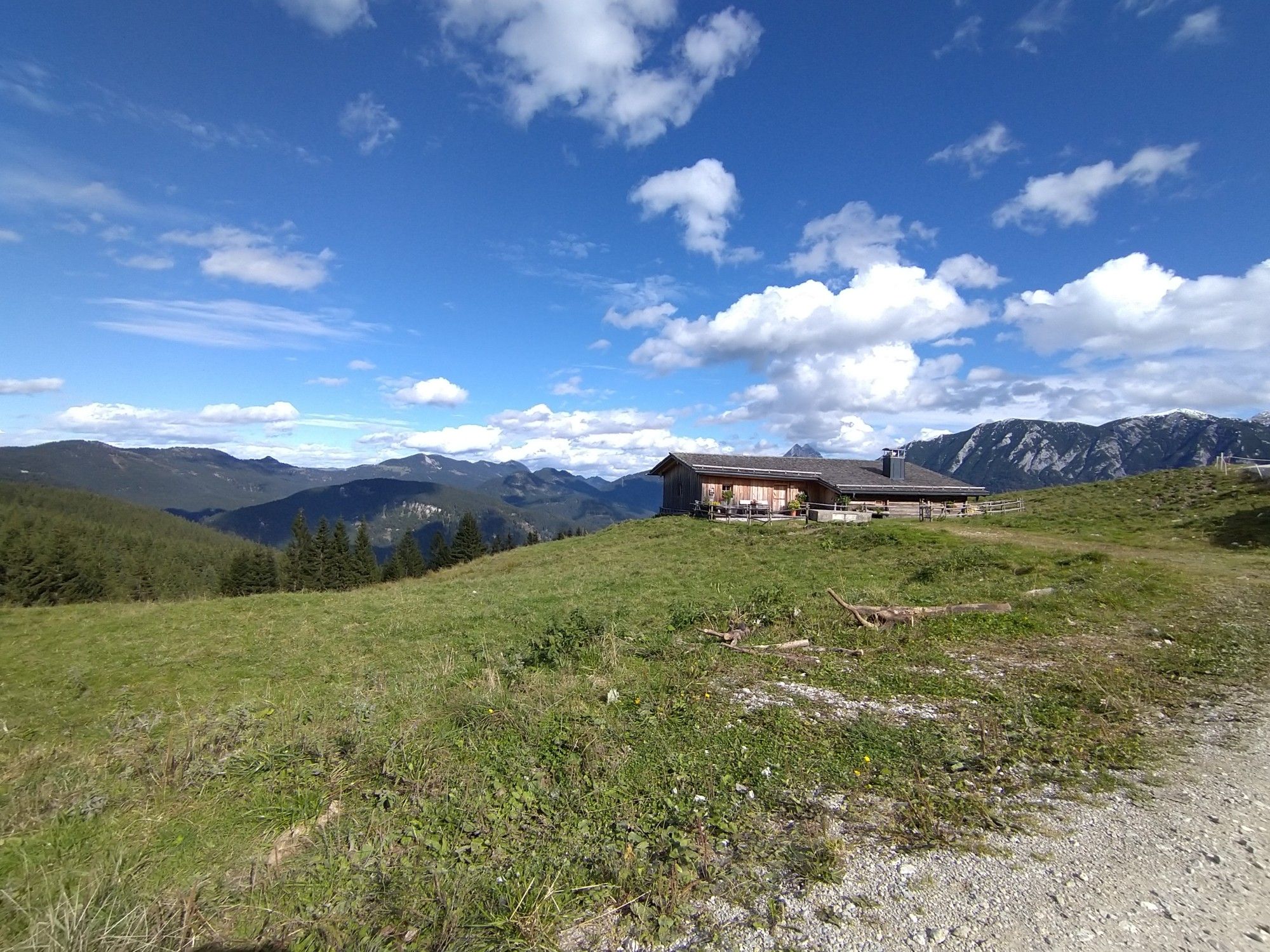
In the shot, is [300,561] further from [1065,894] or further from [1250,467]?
[1250,467]

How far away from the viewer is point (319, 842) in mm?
5059

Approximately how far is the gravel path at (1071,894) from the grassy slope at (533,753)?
17.8 inches

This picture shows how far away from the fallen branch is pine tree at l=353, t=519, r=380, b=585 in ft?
227

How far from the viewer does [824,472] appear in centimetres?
4522

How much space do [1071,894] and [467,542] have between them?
A: 2922 inches

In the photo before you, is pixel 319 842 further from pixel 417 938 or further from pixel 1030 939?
pixel 1030 939

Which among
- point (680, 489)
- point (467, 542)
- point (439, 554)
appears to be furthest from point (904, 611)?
point (439, 554)

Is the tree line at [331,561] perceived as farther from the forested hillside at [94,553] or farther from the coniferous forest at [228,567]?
the forested hillside at [94,553]

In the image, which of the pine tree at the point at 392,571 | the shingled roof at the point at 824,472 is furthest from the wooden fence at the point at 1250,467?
the pine tree at the point at 392,571

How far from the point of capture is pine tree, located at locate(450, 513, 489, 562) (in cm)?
7212

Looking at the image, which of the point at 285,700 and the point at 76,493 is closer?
the point at 285,700

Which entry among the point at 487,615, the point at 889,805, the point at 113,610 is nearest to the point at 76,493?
the point at 113,610

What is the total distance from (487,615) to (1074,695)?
14035 millimetres

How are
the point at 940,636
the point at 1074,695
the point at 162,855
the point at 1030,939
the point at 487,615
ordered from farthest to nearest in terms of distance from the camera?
the point at 487,615
the point at 940,636
the point at 1074,695
the point at 162,855
the point at 1030,939
